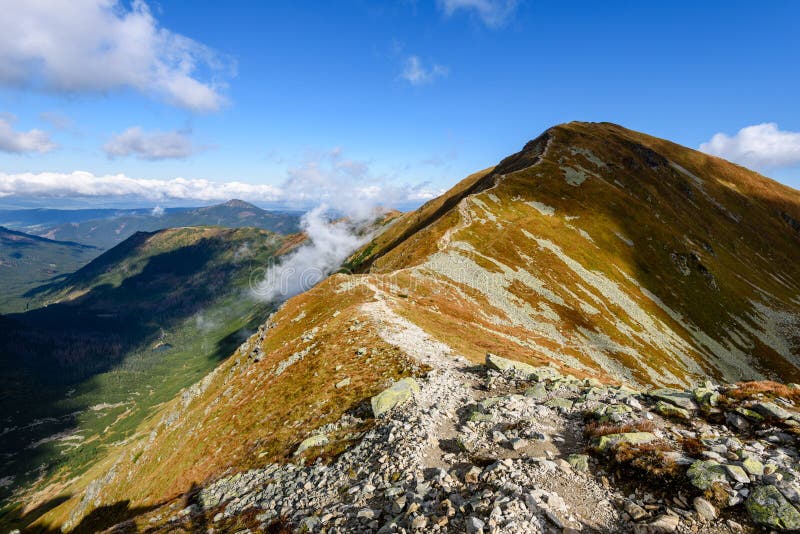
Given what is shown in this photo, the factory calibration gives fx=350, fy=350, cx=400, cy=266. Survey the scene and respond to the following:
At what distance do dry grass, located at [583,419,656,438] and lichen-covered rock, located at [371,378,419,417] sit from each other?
10202 millimetres

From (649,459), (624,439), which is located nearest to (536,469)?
(649,459)

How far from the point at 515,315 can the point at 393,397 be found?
188 feet

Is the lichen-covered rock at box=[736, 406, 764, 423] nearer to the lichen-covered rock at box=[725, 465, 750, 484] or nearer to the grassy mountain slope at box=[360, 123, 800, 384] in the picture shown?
the lichen-covered rock at box=[725, 465, 750, 484]

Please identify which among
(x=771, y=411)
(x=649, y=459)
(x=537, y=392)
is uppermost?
(x=771, y=411)

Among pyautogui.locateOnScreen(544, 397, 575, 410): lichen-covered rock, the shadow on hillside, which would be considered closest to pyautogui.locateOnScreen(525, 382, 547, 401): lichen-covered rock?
pyautogui.locateOnScreen(544, 397, 575, 410): lichen-covered rock

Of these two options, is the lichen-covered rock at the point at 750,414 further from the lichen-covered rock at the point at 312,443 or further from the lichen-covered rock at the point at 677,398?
the lichen-covered rock at the point at 312,443

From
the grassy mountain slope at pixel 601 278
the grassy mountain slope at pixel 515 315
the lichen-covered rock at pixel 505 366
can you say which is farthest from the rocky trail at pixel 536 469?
the grassy mountain slope at pixel 601 278

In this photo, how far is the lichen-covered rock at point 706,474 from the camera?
10641mm

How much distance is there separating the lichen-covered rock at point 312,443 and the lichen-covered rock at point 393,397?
11.2 feet

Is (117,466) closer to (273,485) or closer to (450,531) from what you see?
(273,485)

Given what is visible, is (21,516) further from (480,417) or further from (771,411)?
(771,411)

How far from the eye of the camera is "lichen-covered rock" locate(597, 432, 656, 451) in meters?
13.6

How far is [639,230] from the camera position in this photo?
447ft

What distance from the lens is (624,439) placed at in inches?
544
